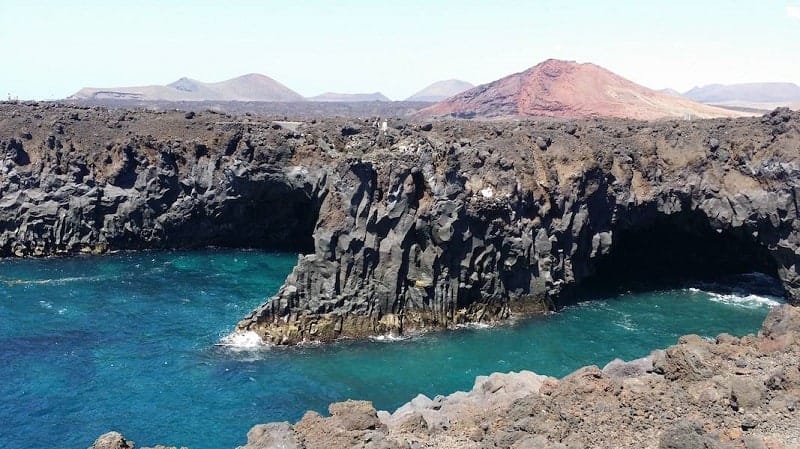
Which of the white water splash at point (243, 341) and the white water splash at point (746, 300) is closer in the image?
the white water splash at point (243, 341)

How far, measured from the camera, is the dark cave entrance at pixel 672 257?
5588 centimetres

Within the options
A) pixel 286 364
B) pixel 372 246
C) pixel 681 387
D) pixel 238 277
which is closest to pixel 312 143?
pixel 238 277

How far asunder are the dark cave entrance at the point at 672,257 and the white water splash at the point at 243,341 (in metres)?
25.3

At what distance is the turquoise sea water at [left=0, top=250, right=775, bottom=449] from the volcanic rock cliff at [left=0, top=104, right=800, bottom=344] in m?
2.90

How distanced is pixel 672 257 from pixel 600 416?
42.2 metres

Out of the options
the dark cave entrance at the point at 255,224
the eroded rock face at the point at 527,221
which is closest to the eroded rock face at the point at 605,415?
the eroded rock face at the point at 527,221

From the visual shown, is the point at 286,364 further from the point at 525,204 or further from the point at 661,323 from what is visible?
the point at 661,323

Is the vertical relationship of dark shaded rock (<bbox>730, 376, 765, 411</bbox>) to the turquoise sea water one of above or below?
above

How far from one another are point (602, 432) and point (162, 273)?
46157 mm

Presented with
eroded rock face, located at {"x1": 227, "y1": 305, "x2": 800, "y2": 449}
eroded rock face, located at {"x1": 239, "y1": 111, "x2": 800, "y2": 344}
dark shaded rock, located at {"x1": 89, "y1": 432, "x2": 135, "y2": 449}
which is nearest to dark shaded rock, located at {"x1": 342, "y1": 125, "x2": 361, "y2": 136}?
eroded rock face, located at {"x1": 239, "y1": 111, "x2": 800, "y2": 344}

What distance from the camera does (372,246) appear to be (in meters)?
45.5

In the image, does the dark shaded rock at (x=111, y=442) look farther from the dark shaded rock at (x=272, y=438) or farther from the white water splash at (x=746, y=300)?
the white water splash at (x=746, y=300)

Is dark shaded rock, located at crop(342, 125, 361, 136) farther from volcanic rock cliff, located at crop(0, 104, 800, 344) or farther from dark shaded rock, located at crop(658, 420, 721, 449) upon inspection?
dark shaded rock, located at crop(658, 420, 721, 449)

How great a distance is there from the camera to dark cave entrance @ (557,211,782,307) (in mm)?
55884
